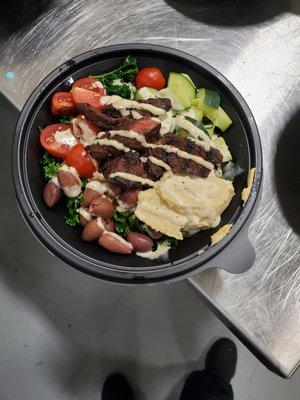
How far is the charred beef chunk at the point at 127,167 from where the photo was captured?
106cm

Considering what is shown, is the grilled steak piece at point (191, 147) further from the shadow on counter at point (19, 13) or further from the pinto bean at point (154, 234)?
the shadow on counter at point (19, 13)

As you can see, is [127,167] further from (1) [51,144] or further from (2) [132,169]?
(1) [51,144]

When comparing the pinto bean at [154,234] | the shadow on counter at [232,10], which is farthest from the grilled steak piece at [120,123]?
the shadow on counter at [232,10]

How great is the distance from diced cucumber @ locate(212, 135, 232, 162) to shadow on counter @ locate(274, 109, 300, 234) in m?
0.21

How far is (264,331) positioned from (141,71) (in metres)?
0.74

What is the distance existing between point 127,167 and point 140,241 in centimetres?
18

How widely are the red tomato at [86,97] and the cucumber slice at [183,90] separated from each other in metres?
0.20

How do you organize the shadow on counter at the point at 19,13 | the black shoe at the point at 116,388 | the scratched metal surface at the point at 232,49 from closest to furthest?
the scratched metal surface at the point at 232,49
the shadow on counter at the point at 19,13
the black shoe at the point at 116,388

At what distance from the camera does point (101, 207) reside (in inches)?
42.6

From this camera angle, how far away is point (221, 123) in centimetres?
118

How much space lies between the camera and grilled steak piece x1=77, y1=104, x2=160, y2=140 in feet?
3.54

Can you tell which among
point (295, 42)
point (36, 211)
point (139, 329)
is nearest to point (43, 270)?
point (139, 329)

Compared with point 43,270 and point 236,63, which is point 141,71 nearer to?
point 236,63

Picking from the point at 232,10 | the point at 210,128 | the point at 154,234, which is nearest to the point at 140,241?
the point at 154,234
